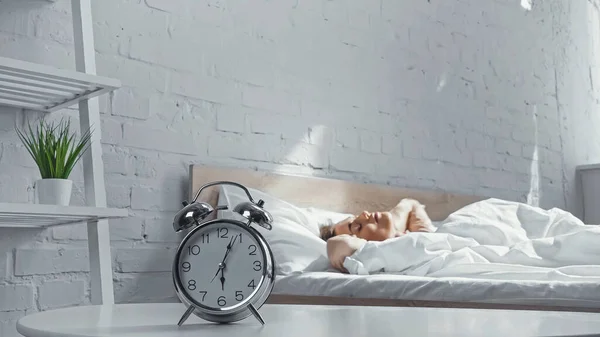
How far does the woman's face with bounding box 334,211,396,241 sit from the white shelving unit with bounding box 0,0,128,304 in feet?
2.59

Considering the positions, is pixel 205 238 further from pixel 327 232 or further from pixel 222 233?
pixel 327 232

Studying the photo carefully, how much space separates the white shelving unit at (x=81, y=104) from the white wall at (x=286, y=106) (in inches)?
4.8

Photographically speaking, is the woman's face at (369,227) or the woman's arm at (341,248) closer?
the woman's arm at (341,248)

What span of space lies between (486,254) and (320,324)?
119 cm

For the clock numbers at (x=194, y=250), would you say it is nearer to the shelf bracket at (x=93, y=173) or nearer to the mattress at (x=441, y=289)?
the mattress at (x=441, y=289)

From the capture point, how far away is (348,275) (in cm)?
188

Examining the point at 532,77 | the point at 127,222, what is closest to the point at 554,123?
the point at 532,77

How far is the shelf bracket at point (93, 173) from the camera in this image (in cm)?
185

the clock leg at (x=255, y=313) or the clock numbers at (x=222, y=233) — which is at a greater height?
the clock numbers at (x=222, y=233)

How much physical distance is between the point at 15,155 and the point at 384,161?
1555 mm

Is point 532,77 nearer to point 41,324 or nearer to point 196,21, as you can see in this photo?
point 196,21

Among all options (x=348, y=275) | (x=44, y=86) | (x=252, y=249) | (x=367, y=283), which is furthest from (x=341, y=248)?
(x=252, y=249)

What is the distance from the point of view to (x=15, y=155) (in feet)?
6.41

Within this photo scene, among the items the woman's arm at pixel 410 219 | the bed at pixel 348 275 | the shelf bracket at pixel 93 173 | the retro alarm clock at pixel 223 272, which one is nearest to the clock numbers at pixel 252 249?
the retro alarm clock at pixel 223 272
